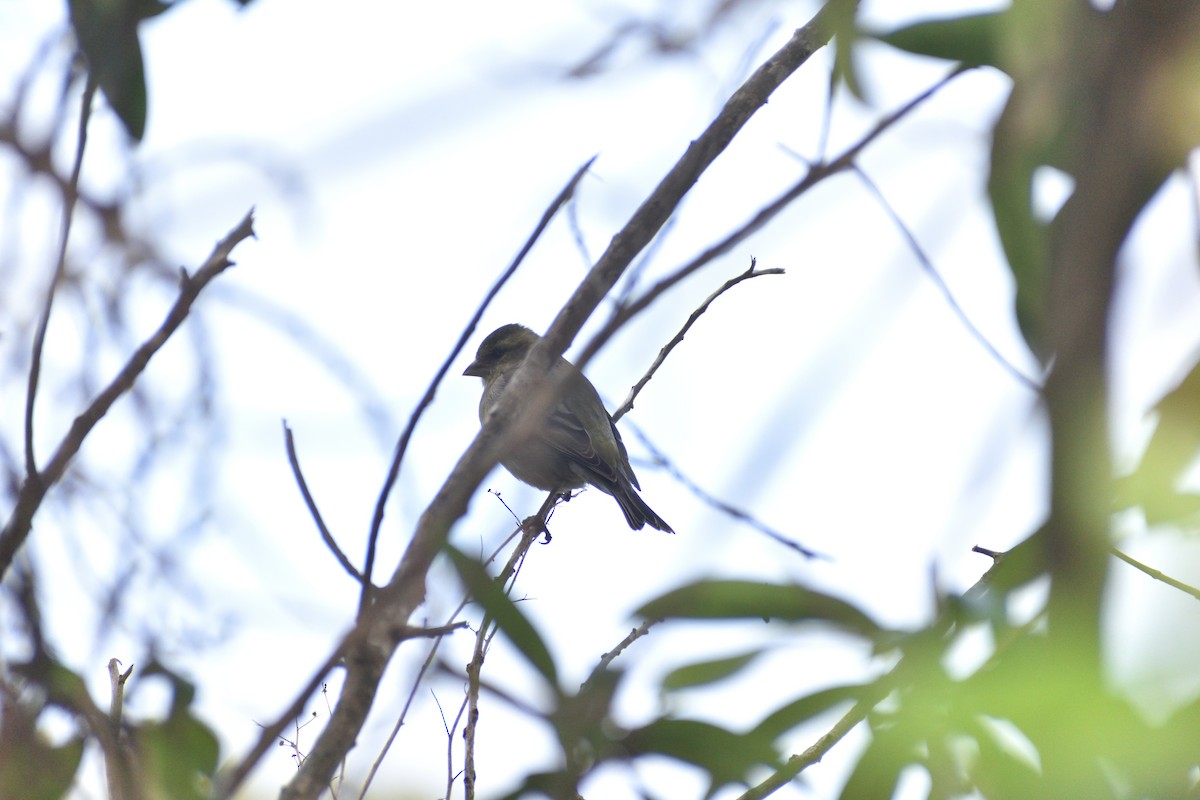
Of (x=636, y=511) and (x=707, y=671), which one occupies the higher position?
(x=636, y=511)

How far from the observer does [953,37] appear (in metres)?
1.87

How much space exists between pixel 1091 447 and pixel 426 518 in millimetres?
1022

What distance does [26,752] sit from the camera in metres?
1.65

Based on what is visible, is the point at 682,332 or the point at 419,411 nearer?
the point at 419,411

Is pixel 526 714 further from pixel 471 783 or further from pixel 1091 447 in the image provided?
pixel 471 783

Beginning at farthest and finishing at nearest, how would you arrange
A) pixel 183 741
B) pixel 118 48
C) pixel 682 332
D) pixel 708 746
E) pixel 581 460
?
pixel 581 460
pixel 682 332
pixel 183 741
pixel 118 48
pixel 708 746

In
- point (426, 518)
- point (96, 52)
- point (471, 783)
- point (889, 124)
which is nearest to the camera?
point (889, 124)

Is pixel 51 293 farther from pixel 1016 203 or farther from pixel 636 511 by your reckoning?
pixel 636 511

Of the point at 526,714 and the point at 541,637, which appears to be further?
the point at 541,637

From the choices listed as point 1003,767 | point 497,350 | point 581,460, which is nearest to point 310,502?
point 1003,767

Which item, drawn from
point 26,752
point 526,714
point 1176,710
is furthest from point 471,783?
point 1176,710

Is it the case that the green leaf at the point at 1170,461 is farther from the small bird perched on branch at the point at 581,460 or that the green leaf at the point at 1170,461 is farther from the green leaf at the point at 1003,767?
the small bird perched on branch at the point at 581,460

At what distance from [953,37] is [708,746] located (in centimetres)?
120

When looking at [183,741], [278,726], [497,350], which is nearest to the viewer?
[278,726]
